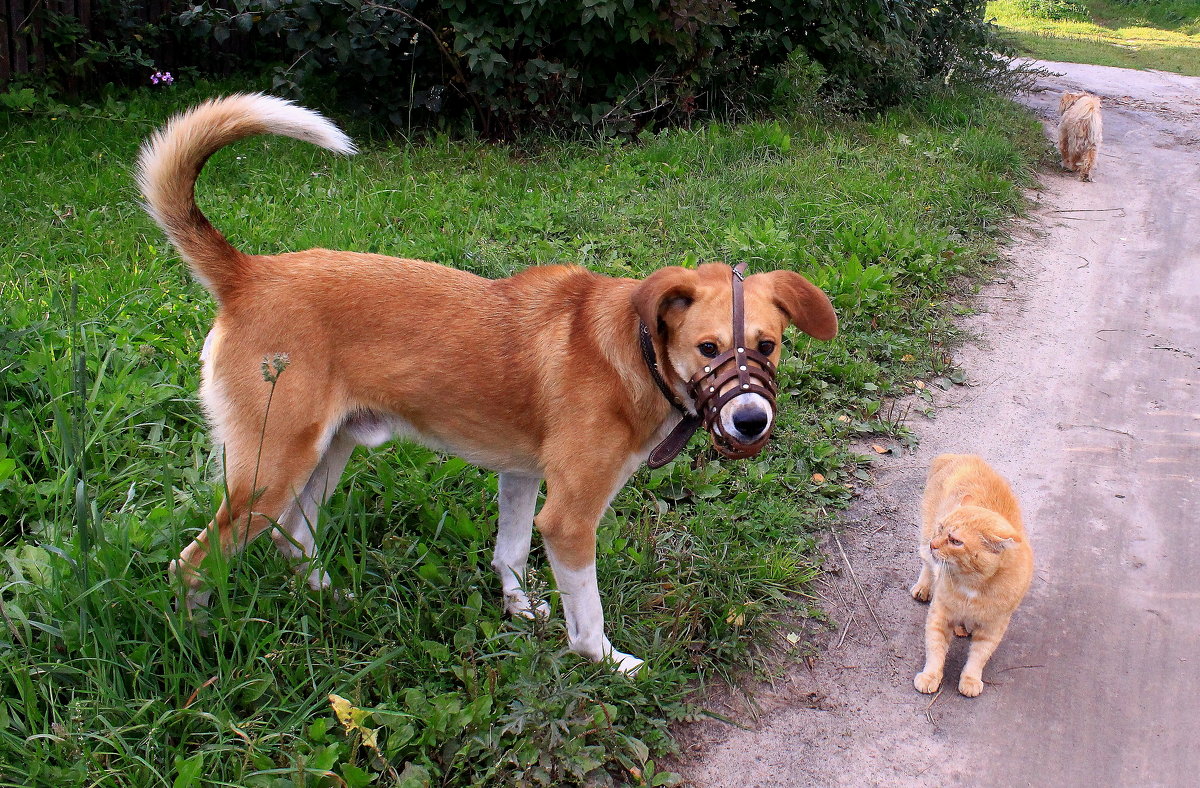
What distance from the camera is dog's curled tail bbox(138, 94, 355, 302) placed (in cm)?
285

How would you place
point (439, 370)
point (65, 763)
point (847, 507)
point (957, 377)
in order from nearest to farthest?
point (65, 763), point (439, 370), point (847, 507), point (957, 377)

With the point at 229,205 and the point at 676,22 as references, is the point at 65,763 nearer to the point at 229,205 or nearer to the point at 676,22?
the point at 229,205

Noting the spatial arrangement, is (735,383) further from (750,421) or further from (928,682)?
(928,682)

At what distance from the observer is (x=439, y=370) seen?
298 centimetres

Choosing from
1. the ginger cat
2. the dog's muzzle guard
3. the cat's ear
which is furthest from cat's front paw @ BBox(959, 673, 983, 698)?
the dog's muzzle guard

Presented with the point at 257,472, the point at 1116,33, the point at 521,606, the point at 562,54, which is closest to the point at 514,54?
the point at 562,54

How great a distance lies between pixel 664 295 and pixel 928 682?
5.36 feet

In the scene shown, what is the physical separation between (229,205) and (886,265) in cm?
424

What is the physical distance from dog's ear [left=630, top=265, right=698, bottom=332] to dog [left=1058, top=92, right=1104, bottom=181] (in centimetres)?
728

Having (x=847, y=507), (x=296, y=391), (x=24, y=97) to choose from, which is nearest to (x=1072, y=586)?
(x=847, y=507)

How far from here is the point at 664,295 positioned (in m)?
2.74

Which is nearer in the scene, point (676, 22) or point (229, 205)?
point (229, 205)

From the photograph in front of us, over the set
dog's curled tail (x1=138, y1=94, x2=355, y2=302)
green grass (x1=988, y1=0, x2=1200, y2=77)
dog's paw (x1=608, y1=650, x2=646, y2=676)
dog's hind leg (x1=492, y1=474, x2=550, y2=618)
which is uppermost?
dog's curled tail (x1=138, y1=94, x2=355, y2=302)

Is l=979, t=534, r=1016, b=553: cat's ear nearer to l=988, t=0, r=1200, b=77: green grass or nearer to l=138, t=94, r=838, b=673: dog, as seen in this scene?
l=138, t=94, r=838, b=673: dog
